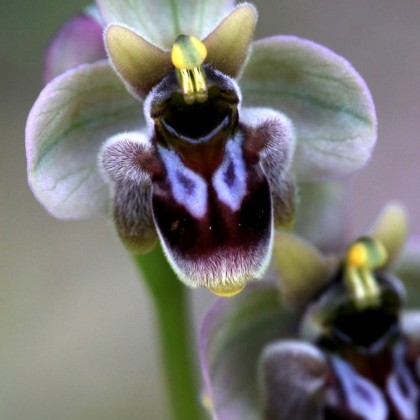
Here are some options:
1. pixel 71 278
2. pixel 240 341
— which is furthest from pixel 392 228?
pixel 71 278

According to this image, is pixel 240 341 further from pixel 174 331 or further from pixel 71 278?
pixel 71 278

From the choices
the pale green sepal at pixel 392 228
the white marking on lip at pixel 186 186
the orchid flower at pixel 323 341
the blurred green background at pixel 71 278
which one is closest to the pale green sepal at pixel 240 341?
the orchid flower at pixel 323 341

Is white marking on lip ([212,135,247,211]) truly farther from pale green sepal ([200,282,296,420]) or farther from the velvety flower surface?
pale green sepal ([200,282,296,420])

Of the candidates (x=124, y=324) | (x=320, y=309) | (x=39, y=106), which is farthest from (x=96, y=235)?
(x=39, y=106)

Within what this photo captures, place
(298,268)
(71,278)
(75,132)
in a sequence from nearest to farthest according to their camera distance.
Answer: (75,132), (298,268), (71,278)

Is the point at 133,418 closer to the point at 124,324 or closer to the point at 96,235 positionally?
the point at 124,324

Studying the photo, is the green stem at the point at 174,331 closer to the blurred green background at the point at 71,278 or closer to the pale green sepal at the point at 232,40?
the pale green sepal at the point at 232,40
